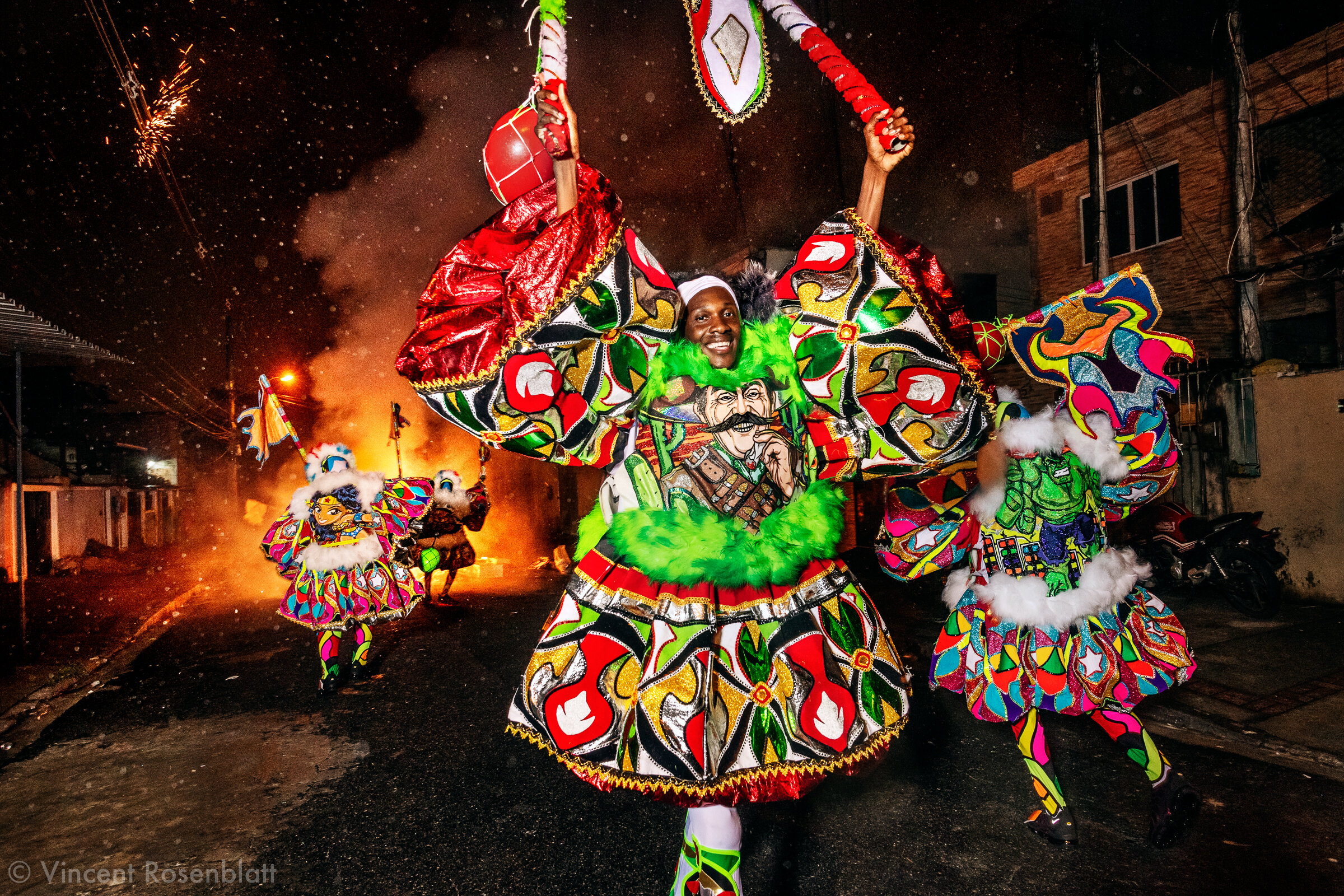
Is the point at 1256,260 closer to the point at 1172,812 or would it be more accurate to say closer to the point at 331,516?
the point at 1172,812

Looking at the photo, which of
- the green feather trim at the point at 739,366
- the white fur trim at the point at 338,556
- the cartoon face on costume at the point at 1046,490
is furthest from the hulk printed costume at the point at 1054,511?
the white fur trim at the point at 338,556

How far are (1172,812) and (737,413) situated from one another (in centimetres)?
280

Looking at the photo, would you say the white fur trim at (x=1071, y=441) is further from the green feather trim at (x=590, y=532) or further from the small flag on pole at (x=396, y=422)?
the small flag on pole at (x=396, y=422)

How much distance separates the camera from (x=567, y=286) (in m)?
1.99

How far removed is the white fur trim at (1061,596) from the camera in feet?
10.9

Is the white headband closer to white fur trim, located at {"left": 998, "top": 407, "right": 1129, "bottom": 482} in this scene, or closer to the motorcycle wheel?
white fur trim, located at {"left": 998, "top": 407, "right": 1129, "bottom": 482}

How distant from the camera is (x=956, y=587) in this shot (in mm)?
3682

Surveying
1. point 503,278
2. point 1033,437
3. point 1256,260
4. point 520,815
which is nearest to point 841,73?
point 503,278

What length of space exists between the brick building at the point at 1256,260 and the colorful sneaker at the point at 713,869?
6681mm

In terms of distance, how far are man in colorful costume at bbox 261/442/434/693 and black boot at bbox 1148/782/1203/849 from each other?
18.9 feet

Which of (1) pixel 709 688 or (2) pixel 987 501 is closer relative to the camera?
(1) pixel 709 688

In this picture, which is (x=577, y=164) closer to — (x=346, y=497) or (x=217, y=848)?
(x=217, y=848)

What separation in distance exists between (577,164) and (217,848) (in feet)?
12.2

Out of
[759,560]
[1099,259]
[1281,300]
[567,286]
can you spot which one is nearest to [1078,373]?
[759,560]
